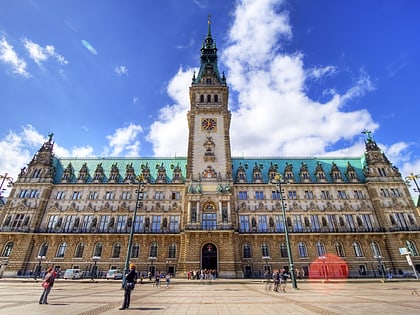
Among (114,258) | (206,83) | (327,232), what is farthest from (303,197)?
(114,258)

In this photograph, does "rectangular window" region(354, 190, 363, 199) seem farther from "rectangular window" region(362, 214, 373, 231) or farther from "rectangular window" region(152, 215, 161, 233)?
"rectangular window" region(152, 215, 161, 233)

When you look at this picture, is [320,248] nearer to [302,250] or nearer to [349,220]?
[302,250]

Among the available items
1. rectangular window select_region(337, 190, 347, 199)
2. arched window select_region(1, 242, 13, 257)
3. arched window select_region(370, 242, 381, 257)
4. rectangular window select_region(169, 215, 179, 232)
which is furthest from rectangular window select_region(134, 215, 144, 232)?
arched window select_region(370, 242, 381, 257)

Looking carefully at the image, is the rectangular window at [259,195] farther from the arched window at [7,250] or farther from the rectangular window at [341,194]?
the arched window at [7,250]

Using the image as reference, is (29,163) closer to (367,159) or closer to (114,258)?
(114,258)

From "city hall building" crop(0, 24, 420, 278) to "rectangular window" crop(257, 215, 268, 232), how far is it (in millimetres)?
207

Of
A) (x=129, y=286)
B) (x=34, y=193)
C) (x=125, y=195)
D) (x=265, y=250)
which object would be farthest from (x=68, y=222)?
(x=129, y=286)

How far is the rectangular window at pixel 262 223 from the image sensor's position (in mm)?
46094

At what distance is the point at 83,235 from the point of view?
149 ft

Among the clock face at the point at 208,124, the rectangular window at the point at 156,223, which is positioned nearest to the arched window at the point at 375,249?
the clock face at the point at 208,124

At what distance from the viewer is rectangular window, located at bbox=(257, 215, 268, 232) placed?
151 feet

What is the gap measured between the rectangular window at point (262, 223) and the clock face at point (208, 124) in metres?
22.6

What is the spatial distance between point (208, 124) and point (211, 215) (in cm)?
2134

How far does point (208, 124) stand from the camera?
5306cm
